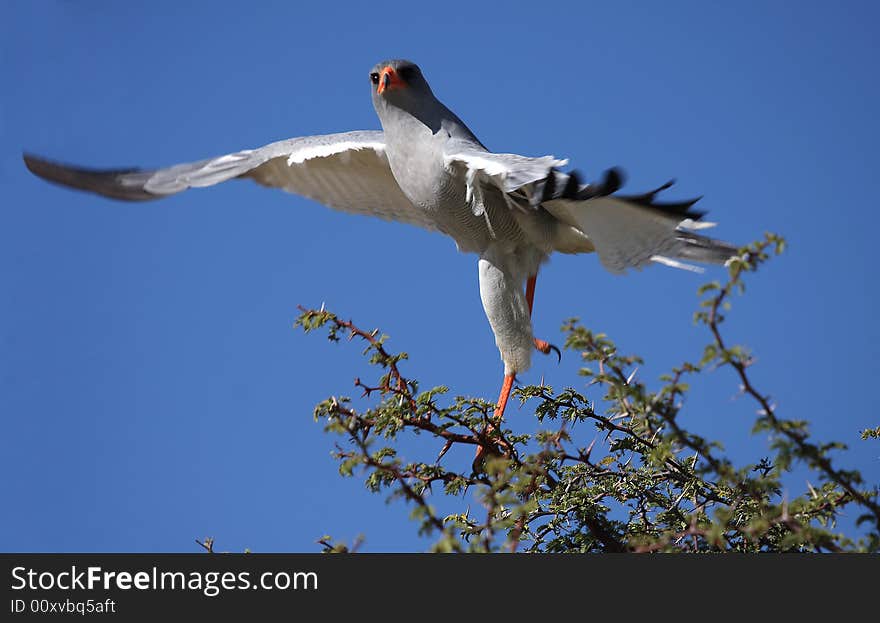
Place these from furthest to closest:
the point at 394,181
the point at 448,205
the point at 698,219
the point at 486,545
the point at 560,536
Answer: the point at 394,181 → the point at 448,205 → the point at 698,219 → the point at 560,536 → the point at 486,545

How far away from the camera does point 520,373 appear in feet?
17.2

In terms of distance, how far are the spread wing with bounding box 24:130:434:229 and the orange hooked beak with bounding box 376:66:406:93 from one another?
0.34m

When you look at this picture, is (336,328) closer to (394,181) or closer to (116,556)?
(116,556)

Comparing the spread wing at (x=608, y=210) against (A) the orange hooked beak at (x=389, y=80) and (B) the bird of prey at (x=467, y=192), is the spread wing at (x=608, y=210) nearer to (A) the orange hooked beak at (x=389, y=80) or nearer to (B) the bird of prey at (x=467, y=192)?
(B) the bird of prey at (x=467, y=192)

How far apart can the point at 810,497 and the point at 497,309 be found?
2222mm

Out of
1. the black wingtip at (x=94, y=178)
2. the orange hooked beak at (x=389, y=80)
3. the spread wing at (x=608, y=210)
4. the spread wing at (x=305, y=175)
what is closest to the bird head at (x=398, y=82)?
the orange hooked beak at (x=389, y=80)

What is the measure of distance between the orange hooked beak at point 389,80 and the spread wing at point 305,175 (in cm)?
34

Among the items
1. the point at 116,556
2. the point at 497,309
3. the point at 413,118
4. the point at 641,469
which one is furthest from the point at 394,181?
the point at 116,556

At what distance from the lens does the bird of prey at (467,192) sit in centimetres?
425

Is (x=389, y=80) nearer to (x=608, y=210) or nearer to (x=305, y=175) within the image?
(x=305, y=175)

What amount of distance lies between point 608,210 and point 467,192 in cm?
75

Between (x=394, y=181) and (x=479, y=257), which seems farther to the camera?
(x=394, y=181)

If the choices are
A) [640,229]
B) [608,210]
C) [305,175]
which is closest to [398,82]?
[305,175]

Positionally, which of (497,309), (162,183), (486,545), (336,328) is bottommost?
(486,545)
